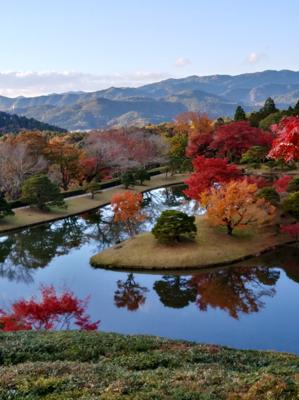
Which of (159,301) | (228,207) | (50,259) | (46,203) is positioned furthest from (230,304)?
(46,203)

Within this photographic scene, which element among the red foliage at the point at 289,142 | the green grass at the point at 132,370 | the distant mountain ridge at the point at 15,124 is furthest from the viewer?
the distant mountain ridge at the point at 15,124

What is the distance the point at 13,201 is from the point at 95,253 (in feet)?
54.9

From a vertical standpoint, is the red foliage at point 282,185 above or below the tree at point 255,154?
below

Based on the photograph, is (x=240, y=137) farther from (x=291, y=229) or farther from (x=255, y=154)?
(x=291, y=229)

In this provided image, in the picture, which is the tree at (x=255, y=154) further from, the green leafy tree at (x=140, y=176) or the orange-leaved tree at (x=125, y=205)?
the orange-leaved tree at (x=125, y=205)

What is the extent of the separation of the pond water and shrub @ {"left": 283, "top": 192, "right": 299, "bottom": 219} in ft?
10.6

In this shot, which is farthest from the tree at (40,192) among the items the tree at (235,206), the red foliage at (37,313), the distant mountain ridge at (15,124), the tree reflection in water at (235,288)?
the distant mountain ridge at (15,124)

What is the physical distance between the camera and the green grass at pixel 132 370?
834 cm

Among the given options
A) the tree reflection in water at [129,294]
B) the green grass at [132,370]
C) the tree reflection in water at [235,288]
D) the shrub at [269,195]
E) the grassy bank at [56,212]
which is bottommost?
the tree reflection in water at [235,288]

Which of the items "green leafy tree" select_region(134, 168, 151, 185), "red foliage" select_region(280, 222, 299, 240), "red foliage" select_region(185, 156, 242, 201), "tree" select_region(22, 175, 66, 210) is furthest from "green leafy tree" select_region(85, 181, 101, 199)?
"red foliage" select_region(280, 222, 299, 240)

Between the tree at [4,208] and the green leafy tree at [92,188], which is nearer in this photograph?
the tree at [4,208]

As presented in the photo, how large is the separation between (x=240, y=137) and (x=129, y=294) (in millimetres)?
39305

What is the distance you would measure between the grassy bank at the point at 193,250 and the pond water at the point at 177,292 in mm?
851

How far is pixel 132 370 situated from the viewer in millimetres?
10289
